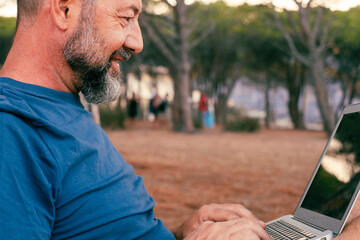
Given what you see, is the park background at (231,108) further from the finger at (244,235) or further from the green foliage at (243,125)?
the finger at (244,235)

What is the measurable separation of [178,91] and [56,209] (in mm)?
16178

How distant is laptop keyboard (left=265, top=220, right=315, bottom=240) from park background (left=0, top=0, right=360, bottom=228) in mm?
1220

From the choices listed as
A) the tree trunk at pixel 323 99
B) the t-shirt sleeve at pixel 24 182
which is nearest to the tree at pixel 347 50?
the tree trunk at pixel 323 99

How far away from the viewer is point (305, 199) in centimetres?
148

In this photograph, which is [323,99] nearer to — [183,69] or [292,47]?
[292,47]

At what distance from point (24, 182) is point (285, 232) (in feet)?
2.82

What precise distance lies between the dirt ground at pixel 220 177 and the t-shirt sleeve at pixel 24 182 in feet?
10.1

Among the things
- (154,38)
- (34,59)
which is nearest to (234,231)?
(34,59)

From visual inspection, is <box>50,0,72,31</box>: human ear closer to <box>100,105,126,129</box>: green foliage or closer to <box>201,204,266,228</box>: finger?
<box>201,204,266,228</box>: finger

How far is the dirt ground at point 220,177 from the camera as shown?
16.5 feet

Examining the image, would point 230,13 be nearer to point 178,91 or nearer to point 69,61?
point 178,91

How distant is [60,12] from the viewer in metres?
1.34

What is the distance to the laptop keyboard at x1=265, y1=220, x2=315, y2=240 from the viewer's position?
1.29 metres

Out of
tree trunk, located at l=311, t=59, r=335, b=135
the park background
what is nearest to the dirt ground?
the park background
